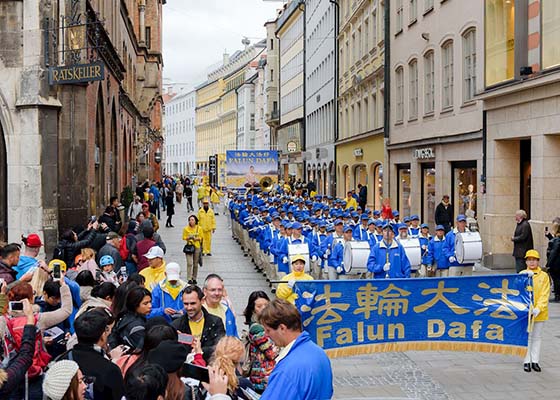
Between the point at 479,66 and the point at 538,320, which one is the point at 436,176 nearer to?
the point at 479,66

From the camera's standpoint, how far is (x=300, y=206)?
28.1 meters

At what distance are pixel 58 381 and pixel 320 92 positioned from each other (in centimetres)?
5673

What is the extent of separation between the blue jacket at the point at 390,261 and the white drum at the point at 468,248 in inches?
72.4

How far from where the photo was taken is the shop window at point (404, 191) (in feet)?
106

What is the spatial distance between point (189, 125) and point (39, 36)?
152711mm

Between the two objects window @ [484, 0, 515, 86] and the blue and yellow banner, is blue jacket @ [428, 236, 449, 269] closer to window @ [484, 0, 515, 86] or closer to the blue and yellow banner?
window @ [484, 0, 515, 86]

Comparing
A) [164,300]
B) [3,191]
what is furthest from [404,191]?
[164,300]

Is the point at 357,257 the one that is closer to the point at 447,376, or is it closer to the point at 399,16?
the point at 447,376

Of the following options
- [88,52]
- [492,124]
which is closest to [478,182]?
[492,124]

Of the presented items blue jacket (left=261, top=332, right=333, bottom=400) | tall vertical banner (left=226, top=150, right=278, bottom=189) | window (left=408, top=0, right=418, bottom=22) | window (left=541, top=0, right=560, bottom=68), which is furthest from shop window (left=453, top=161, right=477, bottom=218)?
tall vertical banner (left=226, top=150, right=278, bottom=189)

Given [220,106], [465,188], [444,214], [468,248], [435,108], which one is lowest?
[468,248]

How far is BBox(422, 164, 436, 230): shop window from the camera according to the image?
93.1ft

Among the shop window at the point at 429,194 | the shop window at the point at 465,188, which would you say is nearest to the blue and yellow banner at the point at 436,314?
the shop window at the point at 465,188

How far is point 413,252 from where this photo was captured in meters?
15.7
